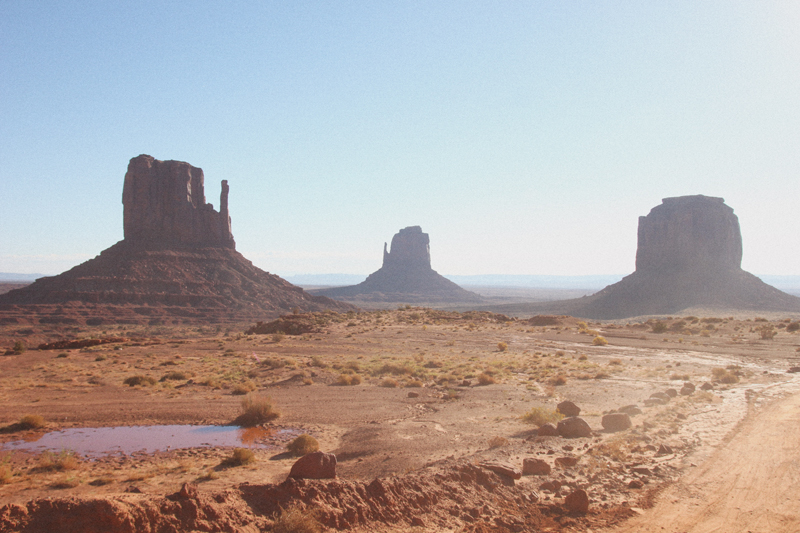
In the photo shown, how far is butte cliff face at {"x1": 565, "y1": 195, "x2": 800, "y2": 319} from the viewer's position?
3521 inches

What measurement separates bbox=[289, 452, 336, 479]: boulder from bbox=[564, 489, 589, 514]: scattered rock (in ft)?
14.8

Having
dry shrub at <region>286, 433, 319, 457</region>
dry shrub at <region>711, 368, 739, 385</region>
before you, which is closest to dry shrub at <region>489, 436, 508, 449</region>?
dry shrub at <region>286, 433, 319, 457</region>

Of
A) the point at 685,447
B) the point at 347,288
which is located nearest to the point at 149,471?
the point at 685,447

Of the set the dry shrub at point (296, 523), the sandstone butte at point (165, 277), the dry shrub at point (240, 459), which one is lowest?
the dry shrub at point (240, 459)

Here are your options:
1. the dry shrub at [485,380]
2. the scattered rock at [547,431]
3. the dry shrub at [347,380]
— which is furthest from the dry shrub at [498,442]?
the dry shrub at [347,380]

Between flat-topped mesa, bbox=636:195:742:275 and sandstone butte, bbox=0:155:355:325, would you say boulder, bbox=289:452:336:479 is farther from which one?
flat-topped mesa, bbox=636:195:742:275

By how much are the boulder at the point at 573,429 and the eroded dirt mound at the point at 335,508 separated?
4056 mm

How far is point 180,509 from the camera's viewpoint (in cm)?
743

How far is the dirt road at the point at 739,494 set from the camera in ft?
28.1

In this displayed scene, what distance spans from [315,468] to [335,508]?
4.19 feet

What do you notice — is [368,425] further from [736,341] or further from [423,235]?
[423,235]

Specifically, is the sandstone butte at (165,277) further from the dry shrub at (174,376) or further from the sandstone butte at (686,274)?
the sandstone butte at (686,274)

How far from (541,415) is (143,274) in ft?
247

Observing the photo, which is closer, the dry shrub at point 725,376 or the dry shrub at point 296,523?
the dry shrub at point 296,523
